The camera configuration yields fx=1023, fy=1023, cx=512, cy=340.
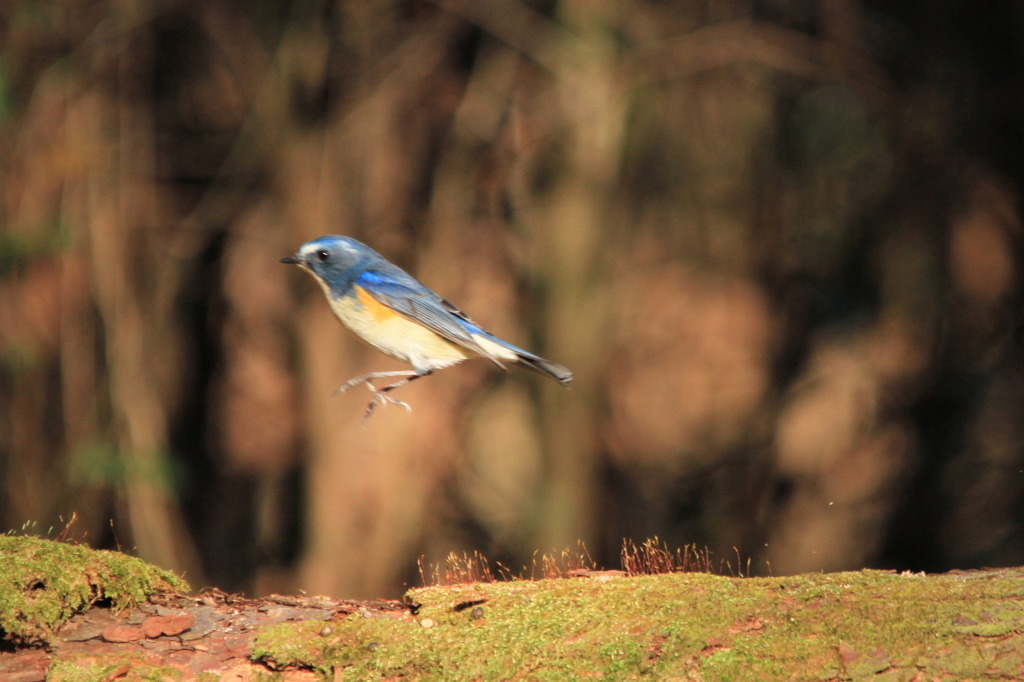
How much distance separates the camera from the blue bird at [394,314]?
14.8 ft

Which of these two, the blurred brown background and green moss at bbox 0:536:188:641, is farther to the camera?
the blurred brown background

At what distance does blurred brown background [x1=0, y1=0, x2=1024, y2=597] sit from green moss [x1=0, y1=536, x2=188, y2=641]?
5.97 m

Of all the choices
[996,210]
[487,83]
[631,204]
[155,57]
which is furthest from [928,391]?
[155,57]

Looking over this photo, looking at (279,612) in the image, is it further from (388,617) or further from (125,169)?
(125,169)

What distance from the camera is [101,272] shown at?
1043 cm

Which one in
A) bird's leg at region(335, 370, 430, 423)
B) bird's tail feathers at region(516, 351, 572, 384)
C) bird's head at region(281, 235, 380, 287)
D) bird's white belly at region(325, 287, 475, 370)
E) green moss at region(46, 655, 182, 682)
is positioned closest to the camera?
green moss at region(46, 655, 182, 682)

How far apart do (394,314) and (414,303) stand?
14 centimetres

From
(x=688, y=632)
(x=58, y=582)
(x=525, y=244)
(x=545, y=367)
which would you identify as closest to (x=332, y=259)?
(x=545, y=367)

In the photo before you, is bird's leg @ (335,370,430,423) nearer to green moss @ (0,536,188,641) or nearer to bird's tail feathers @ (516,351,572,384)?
bird's tail feathers @ (516,351,572,384)

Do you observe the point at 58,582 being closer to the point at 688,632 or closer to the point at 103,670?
the point at 103,670

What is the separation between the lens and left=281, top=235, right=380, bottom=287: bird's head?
185 inches

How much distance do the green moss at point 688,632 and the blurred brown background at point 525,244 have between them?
5852 millimetres

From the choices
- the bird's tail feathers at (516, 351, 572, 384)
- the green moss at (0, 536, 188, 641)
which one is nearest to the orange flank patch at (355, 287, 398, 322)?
the bird's tail feathers at (516, 351, 572, 384)

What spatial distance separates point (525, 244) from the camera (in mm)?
10141
